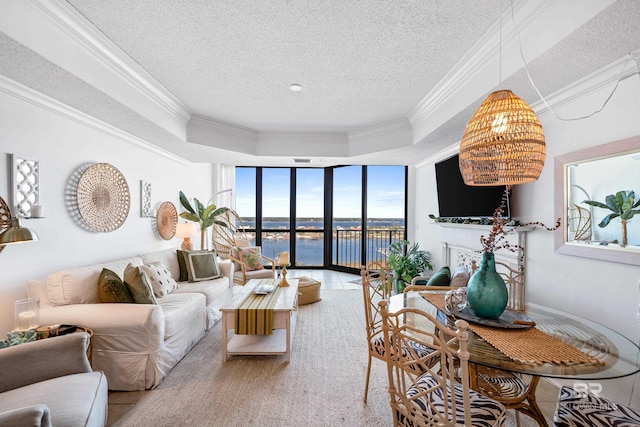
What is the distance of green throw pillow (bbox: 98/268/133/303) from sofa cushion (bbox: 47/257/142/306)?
96mm

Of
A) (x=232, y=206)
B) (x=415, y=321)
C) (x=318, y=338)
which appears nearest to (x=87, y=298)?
(x=318, y=338)

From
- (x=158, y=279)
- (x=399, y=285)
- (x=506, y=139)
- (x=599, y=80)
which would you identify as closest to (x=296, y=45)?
(x=506, y=139)

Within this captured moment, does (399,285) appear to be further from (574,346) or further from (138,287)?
(138,287)

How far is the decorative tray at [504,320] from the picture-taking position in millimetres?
1677

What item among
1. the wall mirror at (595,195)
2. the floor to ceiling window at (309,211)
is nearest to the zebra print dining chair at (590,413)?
the wall mirror at (595,195)

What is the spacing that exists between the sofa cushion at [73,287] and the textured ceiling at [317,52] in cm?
147

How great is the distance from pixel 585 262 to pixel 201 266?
4.07 m

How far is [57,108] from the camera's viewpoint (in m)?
2.72

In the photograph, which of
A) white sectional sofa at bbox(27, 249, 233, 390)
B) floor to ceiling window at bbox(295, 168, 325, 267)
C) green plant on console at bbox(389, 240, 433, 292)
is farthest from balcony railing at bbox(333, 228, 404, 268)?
white sectional sofa at bbox(27, 249, 233, 390)

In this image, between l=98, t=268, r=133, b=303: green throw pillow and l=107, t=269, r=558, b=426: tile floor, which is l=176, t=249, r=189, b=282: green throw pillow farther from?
l=107, t=269, r=558, b=426: tile floor

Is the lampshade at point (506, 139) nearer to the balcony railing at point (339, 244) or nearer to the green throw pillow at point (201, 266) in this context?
the green throw pillow at point (201, 266)

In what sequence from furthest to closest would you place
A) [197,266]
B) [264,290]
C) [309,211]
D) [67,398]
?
[309,211], [197,266], [264,290], [67,398]

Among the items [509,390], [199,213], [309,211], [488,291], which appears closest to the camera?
[488,291]

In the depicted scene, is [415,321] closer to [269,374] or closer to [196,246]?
[269,374]
